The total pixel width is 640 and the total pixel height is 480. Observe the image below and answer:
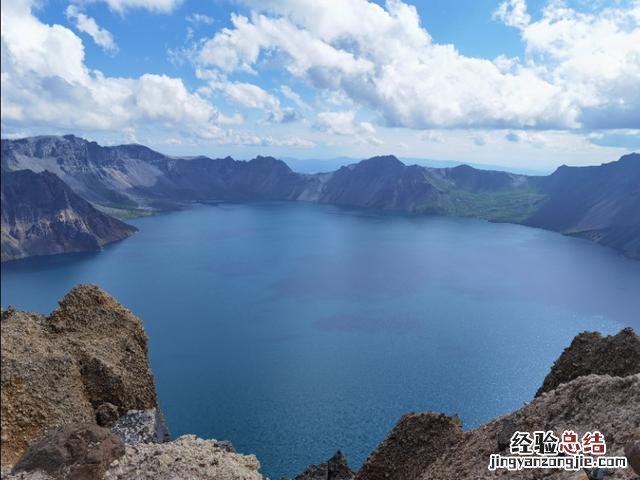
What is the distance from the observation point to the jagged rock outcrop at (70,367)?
111ft

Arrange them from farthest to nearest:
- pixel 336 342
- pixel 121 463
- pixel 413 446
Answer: pixel 336 342 < pixel 413 446 < pixel 121 463

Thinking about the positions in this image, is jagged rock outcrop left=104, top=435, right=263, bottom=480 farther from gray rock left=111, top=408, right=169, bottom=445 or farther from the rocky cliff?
gray rock left=111, top=408, right=169, bottom=445

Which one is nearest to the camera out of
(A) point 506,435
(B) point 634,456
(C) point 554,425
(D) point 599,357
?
(B) point 634,456

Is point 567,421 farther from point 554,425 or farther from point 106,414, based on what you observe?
point 106,414

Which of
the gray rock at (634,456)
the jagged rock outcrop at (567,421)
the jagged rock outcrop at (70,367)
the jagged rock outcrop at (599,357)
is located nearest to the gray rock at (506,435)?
the jagged rock outcrop at (567,421)

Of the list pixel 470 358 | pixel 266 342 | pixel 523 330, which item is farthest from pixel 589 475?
pixel 523 330

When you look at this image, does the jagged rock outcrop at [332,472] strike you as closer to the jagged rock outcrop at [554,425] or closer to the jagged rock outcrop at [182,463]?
the jagged rock outcrop at [554,425]

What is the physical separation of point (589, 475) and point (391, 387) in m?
76.4

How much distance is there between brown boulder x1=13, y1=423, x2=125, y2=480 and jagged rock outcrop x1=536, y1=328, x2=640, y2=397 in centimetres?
3120

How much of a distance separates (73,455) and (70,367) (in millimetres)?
13818

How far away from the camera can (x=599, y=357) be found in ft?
117

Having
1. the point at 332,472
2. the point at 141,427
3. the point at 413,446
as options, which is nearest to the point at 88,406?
the point at 141,427

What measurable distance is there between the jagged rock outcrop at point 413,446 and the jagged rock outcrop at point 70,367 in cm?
2129

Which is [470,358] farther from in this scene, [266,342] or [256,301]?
[256,301]
